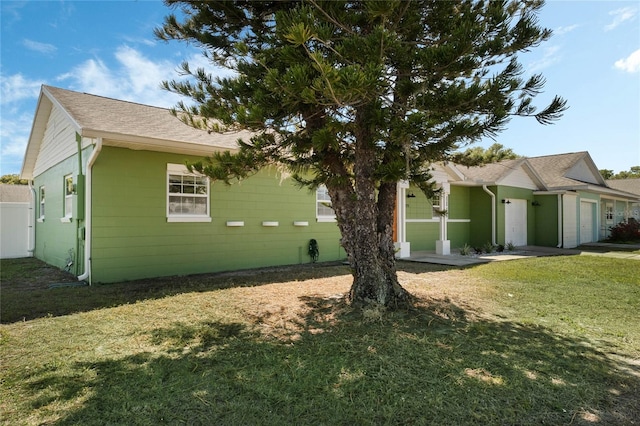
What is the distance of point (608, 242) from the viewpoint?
17922 millimetres

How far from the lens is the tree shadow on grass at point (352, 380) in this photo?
246cm

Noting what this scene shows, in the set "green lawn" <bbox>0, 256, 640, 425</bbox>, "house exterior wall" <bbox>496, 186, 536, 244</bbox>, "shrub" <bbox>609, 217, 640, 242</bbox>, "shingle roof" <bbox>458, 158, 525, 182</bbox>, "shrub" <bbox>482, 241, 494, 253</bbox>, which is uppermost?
"shingle roof" <bbox>458, 158, 525, 182</bbox>

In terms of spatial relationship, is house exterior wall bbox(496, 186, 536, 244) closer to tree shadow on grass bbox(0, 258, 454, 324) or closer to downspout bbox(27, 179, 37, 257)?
tree shadow on grass bbox(0, 258, 454, 324)

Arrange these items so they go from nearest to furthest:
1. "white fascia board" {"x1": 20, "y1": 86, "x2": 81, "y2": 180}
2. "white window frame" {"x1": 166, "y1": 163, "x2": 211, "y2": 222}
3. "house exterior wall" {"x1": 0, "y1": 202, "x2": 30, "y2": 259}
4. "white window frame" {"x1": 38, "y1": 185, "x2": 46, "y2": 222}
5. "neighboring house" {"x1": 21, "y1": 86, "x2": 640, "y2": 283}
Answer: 1. "neighboring house" {"x1": 21, "y1": 86, "x2": 640, "y2": 283}
2. "white window frame" {"x1": 166, "y1": 163, "x2": 211, "y2": 222}
3. "white fascia board" {"x1": 20, "y1": 86, "x2": 81, "y2": 180}
4. "white window frame" {"x1": 38, "y1": 185, "x2": 46, "y2": 222}
5. "house exterior wall" {"x1": 0, "y1": 202, "x2": 30, "y2": 259}

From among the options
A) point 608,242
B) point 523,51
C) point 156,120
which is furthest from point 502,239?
point 156,120

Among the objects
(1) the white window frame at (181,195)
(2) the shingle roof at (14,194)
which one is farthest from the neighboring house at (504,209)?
(2) the shingle roof at (14,194)

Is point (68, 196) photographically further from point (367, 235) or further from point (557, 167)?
point (557, 167)

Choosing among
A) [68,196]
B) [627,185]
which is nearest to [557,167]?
[627,185]

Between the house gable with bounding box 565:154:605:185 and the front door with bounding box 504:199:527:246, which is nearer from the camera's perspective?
the front door with bounding box 504:199:527:246

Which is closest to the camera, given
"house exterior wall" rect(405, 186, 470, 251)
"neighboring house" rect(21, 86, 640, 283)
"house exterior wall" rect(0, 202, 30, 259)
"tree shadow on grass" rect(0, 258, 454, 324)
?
"tree shadow on grass" rect(0, 258, 454, 324)

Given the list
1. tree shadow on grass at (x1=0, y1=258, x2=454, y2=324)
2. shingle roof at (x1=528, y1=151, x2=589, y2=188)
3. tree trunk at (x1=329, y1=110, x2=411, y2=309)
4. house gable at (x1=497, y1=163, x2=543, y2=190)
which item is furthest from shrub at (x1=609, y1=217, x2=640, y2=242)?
tree trunk at (x1=329, y1=110, x2=411, y2=309)

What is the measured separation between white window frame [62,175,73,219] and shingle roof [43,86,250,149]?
1878mm

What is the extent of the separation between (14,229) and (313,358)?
14.3 m

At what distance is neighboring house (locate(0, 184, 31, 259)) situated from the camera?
40.9ft
